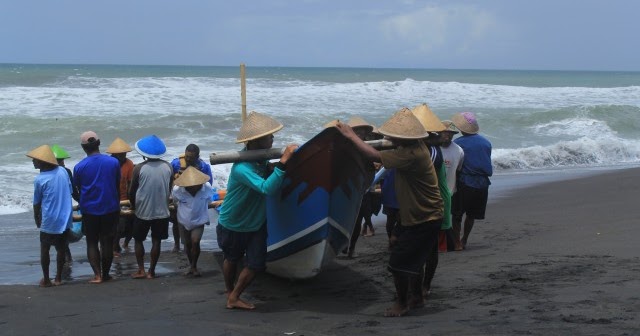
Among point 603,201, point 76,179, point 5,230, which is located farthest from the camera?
point 603,201

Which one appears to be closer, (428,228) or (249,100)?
(428,228)

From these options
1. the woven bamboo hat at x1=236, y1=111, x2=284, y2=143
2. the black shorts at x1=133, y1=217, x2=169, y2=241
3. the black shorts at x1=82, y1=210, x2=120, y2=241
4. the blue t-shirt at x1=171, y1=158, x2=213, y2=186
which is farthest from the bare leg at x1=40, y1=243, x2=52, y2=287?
the woven bamboo hat at x1=236, y1=111, x2=284, y2=143

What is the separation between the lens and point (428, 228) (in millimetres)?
6258

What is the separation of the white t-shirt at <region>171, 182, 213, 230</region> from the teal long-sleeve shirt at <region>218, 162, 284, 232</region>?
64.4 inches

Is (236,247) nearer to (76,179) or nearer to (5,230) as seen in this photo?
(76,179)

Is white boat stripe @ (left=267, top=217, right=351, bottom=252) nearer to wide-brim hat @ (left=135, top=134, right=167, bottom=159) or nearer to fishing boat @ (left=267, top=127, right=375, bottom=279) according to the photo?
fishing boat @ (left=267, top=127, right=375, bottom=279)

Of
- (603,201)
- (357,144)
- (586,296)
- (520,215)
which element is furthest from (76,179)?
(603,201)

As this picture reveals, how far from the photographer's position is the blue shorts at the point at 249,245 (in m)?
6.70

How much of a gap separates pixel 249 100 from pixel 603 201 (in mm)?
24339

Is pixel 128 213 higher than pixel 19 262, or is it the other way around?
pixel 128 213

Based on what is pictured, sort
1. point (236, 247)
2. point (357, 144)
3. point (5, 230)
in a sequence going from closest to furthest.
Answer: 1. point (357, 144)
2. point (236, 247)
3. point (5, 230)

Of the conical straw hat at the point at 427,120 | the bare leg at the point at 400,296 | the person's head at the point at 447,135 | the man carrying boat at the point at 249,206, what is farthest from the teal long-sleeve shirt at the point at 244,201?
the person's head at the point at 447,135

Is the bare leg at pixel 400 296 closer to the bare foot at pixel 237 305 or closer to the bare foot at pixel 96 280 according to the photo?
the bare foot at pixel 237 305

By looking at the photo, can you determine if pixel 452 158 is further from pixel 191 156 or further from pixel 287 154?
pixel 287 154
